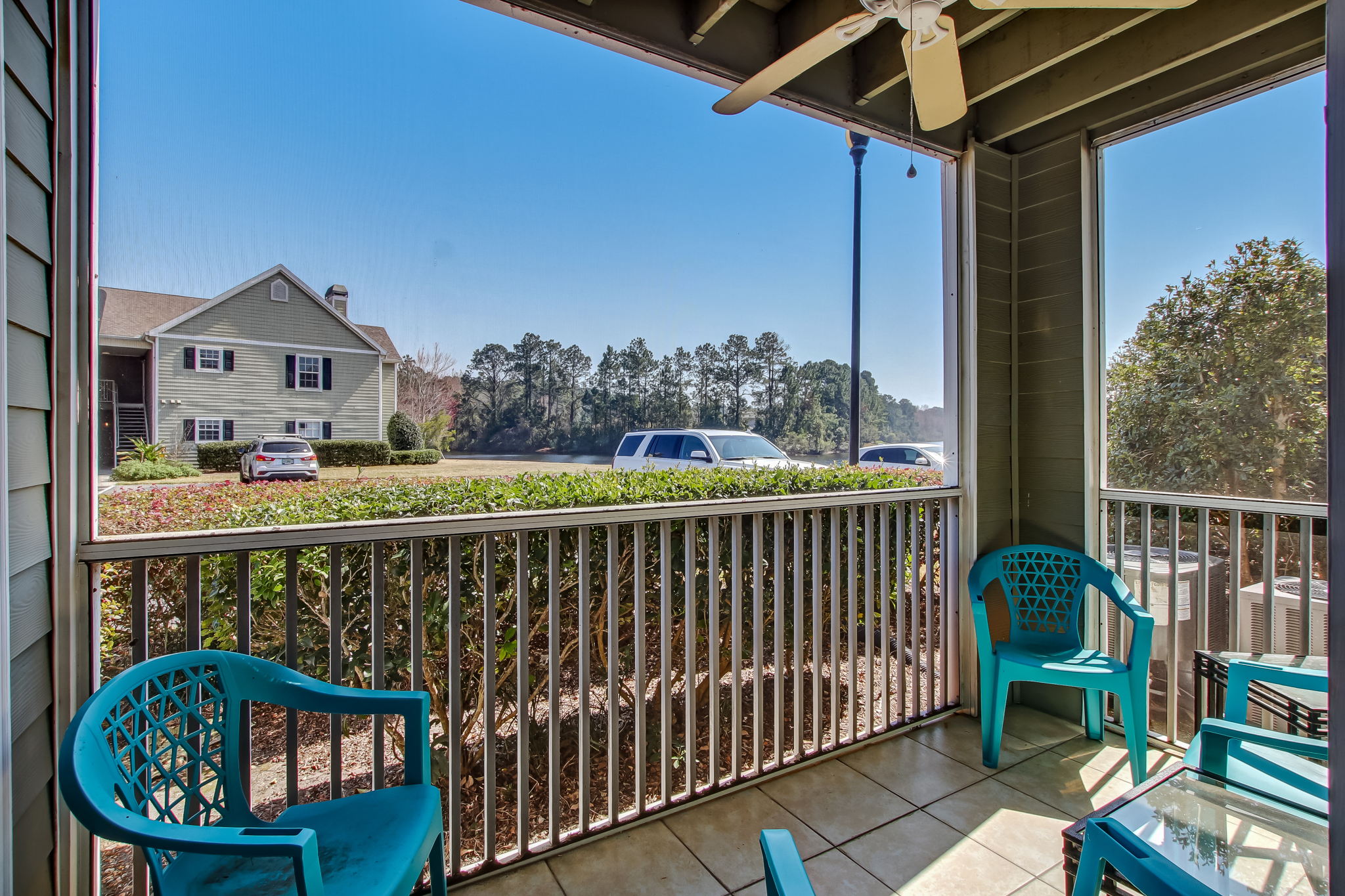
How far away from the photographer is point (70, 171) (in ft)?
4.49

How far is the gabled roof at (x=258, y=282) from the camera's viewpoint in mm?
Result: 1468

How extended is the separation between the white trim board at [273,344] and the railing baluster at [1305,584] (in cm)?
308

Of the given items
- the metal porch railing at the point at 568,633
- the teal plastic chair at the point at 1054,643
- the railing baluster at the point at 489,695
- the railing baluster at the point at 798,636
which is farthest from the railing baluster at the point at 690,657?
the teal plastic chair at the point at 1054,643

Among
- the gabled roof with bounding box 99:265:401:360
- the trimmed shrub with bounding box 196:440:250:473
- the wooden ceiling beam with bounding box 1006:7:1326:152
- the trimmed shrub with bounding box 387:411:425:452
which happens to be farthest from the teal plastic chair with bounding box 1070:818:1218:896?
the wooden ceiling beam with bounding box 1006:7:1326:152

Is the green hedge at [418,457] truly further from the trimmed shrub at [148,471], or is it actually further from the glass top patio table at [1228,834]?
the glass top patio table at [1228,834]

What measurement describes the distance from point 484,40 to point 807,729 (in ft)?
8.90

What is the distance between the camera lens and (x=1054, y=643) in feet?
8.42

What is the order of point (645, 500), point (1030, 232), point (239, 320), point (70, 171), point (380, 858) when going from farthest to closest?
point (1030, 232) → point (645, 500) → point (239, 320) → point (70, 171) → point (380, 858)

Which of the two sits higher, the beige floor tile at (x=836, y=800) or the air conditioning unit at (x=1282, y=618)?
the air conditioning unit at (x=1282, y=618)

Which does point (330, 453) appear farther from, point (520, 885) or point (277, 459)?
point (520, 885)

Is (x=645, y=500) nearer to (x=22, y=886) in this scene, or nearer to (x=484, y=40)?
(x=484, y=40)

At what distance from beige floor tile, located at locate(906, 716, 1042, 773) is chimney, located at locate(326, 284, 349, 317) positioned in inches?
103

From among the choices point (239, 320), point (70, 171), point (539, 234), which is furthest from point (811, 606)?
point (70, 171)

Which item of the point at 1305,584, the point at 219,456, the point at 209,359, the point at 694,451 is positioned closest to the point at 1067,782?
the point at 1305,584
